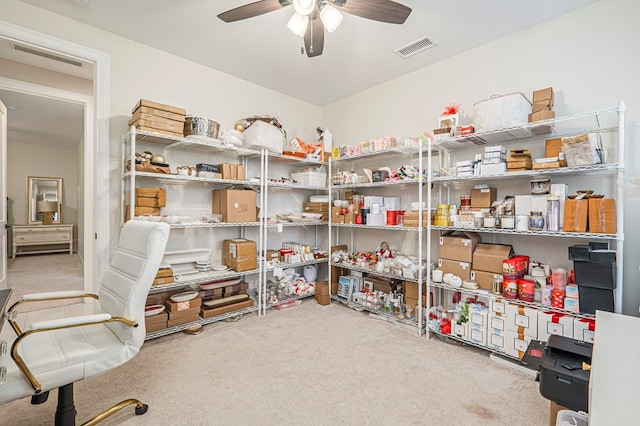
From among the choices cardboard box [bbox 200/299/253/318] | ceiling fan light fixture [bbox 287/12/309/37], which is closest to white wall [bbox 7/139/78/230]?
cardboard box [bbox 200/299/253/318]

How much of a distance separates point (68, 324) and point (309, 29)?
2232mm

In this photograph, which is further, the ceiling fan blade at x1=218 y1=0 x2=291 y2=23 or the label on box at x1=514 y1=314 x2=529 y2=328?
the label on box at x1=514 y1=314 x2=529 y2=328

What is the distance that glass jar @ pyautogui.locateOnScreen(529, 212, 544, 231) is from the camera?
7.42ft

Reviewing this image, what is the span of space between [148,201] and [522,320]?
3.40 metres

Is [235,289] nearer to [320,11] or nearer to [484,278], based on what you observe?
[484,278]

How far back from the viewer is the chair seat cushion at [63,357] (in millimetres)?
1207

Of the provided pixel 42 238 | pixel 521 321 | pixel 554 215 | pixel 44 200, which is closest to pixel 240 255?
pixel 521 321

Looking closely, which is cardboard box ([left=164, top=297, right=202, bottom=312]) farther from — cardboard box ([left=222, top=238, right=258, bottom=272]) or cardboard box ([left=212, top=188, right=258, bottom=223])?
cardboard box ([left=212, top=188, right=258, bottom=223])

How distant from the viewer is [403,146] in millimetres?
3135

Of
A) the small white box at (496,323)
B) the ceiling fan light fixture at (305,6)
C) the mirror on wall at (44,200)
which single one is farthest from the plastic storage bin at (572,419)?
the mirror on wall at (44,200)

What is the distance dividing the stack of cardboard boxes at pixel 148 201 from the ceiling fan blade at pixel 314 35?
1.88 meters

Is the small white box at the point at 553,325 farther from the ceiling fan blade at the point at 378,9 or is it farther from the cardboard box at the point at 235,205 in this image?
the cardboard box at the point at 235,205

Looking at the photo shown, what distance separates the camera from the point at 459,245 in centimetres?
274

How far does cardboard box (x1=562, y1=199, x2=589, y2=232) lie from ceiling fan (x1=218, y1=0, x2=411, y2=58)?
178 cm
